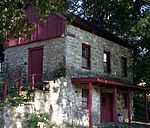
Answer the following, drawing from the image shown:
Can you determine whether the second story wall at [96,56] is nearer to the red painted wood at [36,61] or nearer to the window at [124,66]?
the window at [124,66]

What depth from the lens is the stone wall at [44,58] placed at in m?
20.0

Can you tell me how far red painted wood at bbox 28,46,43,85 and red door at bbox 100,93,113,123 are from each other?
484cm

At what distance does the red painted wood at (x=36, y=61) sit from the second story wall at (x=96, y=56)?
2379 millimetres

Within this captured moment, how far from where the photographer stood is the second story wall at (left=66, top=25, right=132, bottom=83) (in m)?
20.2

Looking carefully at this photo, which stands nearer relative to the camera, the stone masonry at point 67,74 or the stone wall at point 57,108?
the stone wall at point 57,108

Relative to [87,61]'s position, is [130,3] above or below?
above

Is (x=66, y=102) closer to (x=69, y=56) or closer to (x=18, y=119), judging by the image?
(x=69, y=56)

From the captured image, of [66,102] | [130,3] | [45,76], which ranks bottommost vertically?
[66,102]

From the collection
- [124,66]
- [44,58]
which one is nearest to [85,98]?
[44,58]

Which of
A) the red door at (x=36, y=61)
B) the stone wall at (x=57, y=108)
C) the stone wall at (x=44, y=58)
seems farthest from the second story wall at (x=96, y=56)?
the red door at (x=36, y=61)

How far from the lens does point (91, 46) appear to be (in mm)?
22031

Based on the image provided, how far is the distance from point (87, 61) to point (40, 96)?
19.4 feet

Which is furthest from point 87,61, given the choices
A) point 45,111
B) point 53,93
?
point 45,111

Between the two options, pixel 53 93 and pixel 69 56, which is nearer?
pixel 53 93
